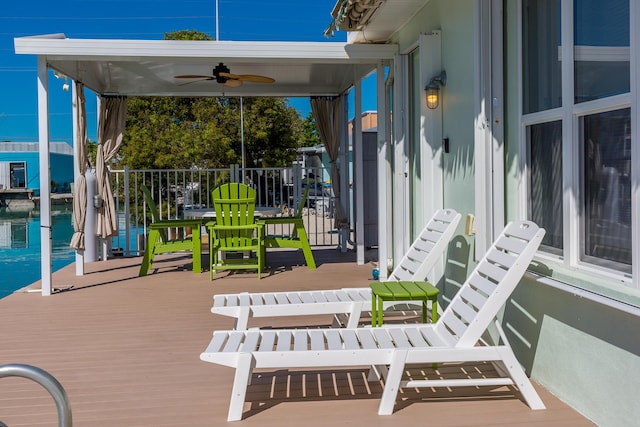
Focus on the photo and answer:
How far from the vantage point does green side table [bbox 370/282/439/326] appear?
3.62 metres

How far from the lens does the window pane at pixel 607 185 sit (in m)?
2.64

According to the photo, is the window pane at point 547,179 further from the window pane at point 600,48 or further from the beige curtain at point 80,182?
the beige curtain at point 80,182

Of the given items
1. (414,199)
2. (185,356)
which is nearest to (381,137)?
(414,199)

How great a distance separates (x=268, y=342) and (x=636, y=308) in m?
1.69

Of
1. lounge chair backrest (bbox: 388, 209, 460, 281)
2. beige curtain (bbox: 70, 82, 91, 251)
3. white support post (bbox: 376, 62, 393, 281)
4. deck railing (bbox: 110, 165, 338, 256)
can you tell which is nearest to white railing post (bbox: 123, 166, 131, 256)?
deck railing (bbox: 110, 165, 338, 256)

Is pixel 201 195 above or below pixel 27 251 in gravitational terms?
above

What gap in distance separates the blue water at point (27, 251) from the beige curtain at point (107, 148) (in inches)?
24.0

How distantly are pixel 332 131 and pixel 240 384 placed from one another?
6.68m

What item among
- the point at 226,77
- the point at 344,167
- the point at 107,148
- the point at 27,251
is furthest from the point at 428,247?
the point at 27,251

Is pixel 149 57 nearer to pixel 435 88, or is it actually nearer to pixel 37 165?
pixel 435 88

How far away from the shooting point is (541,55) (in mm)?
3361

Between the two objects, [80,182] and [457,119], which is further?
[80,182]

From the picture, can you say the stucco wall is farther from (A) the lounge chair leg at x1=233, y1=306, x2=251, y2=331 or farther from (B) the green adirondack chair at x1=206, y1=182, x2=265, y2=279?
(B) the green adirondack chair at x1=206, y1=182, x2=265, y2=279

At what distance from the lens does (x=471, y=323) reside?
304 centimetres
